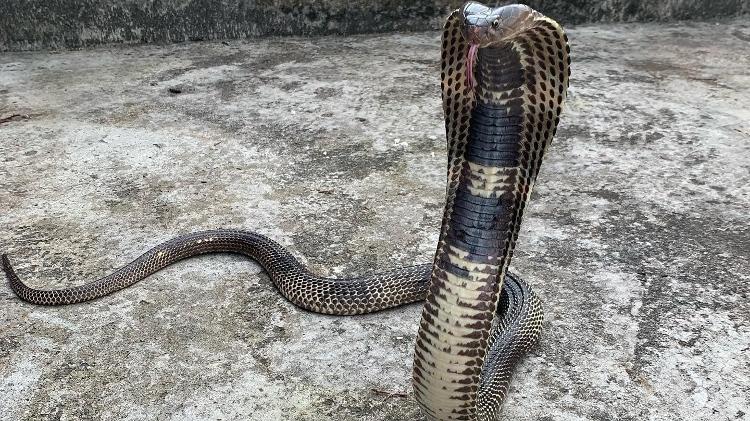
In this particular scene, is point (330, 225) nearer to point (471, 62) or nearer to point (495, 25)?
point (471, 62)

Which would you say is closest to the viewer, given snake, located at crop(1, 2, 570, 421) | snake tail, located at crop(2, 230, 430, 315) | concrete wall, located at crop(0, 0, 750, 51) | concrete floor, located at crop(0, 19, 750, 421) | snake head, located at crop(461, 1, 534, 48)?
snake head, located at crop(461, 1, 534, 48)

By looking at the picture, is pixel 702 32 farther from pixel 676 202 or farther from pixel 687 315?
pixel 687 315

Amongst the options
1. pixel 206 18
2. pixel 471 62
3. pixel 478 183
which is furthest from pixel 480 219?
pixel 206 18

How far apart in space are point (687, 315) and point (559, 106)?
151 centimetres

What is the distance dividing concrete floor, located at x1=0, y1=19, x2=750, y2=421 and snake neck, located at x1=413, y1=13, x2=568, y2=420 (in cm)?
61

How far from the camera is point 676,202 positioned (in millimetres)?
3953

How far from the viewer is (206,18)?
23.5 feet

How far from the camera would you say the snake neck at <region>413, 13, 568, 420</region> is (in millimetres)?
Result: 1904

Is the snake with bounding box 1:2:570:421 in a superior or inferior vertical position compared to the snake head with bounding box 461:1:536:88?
inferior

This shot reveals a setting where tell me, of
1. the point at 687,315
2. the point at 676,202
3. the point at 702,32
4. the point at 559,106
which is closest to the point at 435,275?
the point at 559,106

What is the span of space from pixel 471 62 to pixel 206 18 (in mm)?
5868

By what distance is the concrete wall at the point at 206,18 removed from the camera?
686cm

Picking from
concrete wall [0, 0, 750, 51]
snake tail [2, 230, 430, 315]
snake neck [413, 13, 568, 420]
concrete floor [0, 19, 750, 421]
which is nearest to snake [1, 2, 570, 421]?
snake neck [413, 13, 568, 420]

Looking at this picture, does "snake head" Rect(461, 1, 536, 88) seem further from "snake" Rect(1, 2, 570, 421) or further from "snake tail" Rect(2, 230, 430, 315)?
"snake tail" Rect(2, 230, 430, 315)
